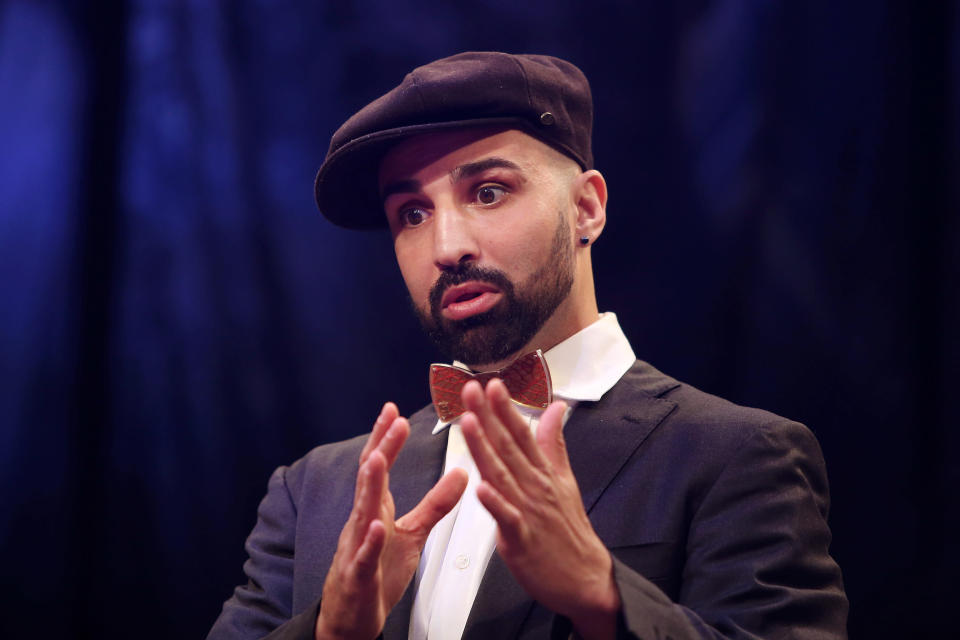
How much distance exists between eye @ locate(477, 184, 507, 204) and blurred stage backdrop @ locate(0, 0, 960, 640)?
709mm

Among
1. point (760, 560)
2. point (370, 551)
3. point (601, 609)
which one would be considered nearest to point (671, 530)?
point (760, 560)

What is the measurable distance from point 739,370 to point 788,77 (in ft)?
2.58

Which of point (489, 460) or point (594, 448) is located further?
point (594, 448)

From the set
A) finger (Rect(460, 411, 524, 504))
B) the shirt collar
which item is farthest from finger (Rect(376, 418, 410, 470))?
the shirt collar

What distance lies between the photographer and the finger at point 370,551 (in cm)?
114

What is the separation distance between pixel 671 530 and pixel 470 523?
387mm

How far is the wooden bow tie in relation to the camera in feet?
5.34

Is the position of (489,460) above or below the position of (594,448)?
above

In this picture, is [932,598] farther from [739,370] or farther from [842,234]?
[842,234]

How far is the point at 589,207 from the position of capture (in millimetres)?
1871

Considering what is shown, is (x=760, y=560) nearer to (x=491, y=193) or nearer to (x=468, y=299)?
(x=468, y=299)

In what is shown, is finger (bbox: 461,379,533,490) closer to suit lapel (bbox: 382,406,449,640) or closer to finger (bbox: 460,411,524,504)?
finger (bbox: 460,411,524,504)

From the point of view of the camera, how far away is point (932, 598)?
5.96ft

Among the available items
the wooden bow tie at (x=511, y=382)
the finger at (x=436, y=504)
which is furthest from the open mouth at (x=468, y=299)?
the finger at (x=436, y=504)
